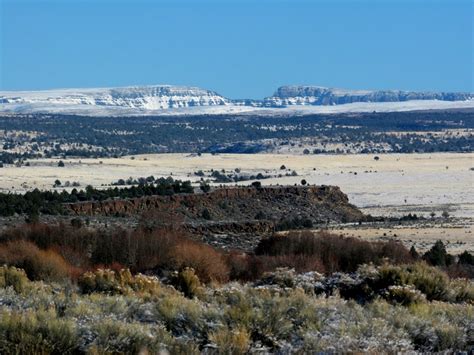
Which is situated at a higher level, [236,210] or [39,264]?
[39,264]

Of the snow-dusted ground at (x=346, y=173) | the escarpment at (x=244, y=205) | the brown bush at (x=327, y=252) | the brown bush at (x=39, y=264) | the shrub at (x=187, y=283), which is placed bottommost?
the snow-dusted ground at (x=346, y=173)

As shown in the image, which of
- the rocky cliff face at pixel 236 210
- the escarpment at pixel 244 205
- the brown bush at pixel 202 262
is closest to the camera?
the brown bush at pixel 202 262

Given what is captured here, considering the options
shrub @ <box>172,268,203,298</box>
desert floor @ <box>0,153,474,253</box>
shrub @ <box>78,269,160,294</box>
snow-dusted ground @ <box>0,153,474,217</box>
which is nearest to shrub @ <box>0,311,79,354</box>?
shrub @ <box>78,269,160,294</box>

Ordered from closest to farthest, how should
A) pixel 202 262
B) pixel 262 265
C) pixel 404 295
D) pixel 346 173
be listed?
1. pixel 404 295
2. pixel 202 262
3. pixel 262 265
4. pixel 346 173

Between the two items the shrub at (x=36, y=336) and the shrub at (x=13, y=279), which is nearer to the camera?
the shrub at (x=36, y=336)

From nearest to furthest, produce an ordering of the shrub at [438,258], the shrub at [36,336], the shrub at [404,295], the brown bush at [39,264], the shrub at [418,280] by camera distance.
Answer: the shrub at [36,336] → the shrub at [404,295] → the shrub at [418,280] → the brown bush at [39,264] → the shrub at [438,258]

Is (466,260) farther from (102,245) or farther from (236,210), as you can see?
(236,210)

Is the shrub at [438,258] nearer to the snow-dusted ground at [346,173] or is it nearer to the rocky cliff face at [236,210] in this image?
the rocky cliff face at [236,210]

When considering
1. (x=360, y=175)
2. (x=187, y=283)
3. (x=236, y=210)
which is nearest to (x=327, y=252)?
(x=187, y=283)

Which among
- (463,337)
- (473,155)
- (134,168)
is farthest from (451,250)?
(473,155)

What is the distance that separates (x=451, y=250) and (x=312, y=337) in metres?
26.4

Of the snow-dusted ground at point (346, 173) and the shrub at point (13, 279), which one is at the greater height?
Answer: the shrub at point (13, 279)

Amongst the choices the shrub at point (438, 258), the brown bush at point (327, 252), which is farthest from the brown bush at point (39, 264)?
the shrub at point (438, 258)

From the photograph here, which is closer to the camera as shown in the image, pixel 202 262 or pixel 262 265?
pixel 202 262
